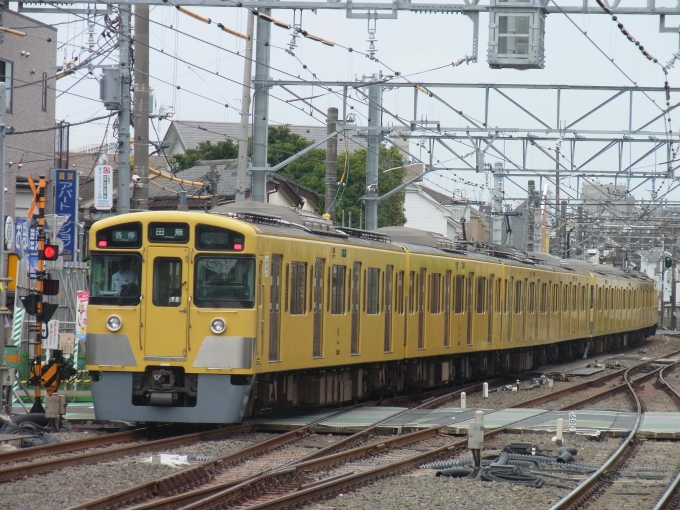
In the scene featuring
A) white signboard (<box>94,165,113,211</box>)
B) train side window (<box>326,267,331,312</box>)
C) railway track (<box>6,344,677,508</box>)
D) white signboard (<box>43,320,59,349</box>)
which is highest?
white signboard (<box>94,165,113,211</box>)

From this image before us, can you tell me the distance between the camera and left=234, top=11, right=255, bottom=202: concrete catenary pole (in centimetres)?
2139

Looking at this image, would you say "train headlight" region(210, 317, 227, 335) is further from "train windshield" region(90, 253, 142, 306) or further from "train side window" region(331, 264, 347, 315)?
"train side window" region(331, 264, 347, 315)

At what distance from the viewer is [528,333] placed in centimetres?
2655

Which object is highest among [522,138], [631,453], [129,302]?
[522,138]

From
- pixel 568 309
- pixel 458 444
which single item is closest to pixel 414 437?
pixel 458 444

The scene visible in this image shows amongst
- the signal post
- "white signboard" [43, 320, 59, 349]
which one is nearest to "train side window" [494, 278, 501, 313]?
"white signboard" [43, 320, 59, 349]

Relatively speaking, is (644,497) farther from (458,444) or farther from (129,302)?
(129,302)

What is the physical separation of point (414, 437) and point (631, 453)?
86.8 inches

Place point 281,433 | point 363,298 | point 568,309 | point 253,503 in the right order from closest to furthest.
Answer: point 253,503
point 281,433
point 363,298
point 568,309

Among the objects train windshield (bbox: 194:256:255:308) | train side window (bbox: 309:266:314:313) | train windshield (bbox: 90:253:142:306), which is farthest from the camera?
train side window (bbox: 309:266:314:313)

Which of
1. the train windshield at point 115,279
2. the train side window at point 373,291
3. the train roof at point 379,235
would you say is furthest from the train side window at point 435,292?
the train windshield at point 115,279

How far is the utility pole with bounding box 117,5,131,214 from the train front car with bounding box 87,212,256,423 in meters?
3.56

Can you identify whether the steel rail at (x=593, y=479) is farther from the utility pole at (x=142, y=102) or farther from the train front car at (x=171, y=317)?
the utility pole at (x=142, y=102)

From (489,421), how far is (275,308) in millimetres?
3123
